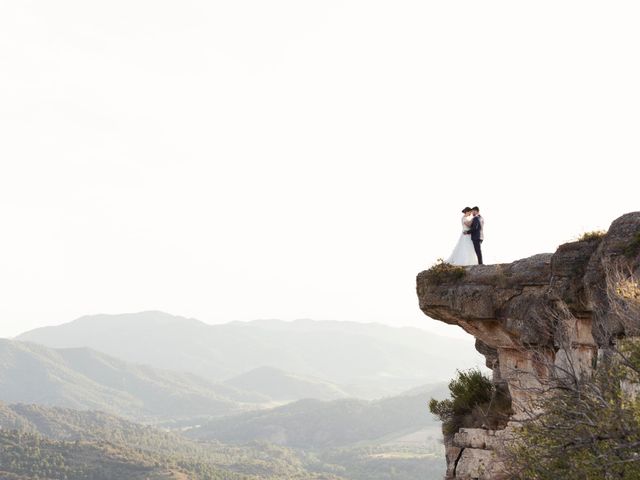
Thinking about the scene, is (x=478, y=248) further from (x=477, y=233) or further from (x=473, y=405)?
(x=473, y=405)

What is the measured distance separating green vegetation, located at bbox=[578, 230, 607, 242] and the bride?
18.3 ft


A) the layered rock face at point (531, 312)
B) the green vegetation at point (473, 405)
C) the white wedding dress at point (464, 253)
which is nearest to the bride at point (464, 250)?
the white wedding dress at point (464, 253)

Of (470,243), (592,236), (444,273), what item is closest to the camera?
(592,236)

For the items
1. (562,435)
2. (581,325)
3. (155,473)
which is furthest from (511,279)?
(155,473)

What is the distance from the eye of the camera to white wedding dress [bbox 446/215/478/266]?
24109mm

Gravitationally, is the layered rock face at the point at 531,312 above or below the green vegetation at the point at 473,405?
above

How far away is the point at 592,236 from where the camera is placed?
60.9 feet

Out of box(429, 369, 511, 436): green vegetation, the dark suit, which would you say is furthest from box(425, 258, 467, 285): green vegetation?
box(429, 369, 511, 436): green vegetation

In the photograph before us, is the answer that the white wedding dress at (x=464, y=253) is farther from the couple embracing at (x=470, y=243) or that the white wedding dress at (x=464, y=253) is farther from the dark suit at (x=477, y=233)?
the dark suit at (x=477, y=233)

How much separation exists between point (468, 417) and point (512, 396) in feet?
12.1

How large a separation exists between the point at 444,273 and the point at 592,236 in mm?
5864

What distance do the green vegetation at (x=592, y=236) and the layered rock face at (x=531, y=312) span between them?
10 centimetres

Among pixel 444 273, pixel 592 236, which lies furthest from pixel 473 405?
Answer: pixel 592 236

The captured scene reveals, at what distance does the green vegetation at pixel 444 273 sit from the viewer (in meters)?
22.9
